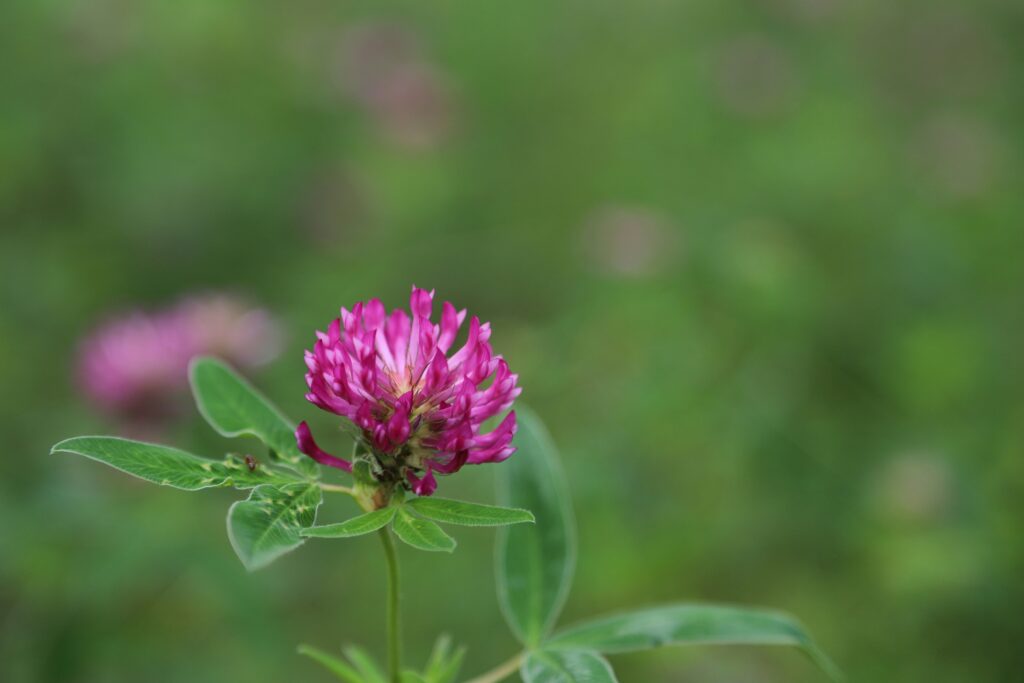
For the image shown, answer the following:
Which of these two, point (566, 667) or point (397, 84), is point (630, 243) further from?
point (566, 667)

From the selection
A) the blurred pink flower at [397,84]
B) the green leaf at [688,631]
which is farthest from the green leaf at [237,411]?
the blurred pink flower at [397,84]

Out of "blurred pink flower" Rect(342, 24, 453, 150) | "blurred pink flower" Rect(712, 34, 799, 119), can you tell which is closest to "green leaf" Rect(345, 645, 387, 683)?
"blurred pink flower" Rect(342, 24, 453, 150)

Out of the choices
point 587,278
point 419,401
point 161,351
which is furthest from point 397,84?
point 419,401

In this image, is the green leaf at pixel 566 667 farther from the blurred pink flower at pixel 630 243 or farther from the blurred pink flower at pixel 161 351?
the blurred pink flower at pixel 630 243

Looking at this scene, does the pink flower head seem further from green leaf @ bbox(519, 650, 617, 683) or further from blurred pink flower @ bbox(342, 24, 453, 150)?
blurred pink flower @ bbox(342, 24, 453, 150)

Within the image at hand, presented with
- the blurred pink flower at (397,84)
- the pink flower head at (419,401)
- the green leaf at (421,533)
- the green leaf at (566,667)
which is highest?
the blurred pink flower at (397,84)

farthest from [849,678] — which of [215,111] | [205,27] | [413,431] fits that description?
[205,27]
